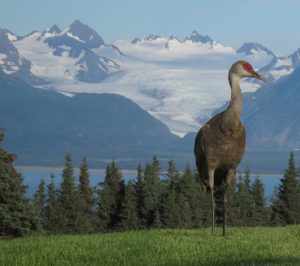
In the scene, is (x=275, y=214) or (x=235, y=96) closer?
(x=235, y=96)

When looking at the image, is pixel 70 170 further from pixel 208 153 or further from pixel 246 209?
pixel 208 153

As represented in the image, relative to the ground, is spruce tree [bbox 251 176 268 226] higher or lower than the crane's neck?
lower

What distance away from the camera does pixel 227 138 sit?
19109mm

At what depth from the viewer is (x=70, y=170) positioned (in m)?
97.1

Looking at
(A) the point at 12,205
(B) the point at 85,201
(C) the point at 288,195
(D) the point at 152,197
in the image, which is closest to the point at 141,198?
(D) the point at 152,197

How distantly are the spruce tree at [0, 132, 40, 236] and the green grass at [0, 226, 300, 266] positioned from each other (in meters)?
24.3

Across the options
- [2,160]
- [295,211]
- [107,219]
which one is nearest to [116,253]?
[2,160]

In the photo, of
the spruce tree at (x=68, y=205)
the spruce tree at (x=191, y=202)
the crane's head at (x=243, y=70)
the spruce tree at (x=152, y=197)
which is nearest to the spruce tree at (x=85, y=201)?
the spruce tree at (x=68, y=205)

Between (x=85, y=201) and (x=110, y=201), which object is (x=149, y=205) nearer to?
(x=110, y=201)

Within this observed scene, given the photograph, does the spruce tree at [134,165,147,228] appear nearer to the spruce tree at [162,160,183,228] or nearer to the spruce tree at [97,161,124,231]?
the spruce tree at [97,161,124,231]

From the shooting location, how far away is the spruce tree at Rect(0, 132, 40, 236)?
140ft

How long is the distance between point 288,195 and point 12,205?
175 feet

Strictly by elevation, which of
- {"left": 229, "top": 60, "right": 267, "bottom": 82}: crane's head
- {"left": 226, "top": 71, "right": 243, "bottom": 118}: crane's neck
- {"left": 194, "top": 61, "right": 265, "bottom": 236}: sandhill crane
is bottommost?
{"left": 194, "top": 61, "right": 265, "bottom": 236}: sandhill crane

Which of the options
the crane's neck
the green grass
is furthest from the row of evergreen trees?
the green grass
